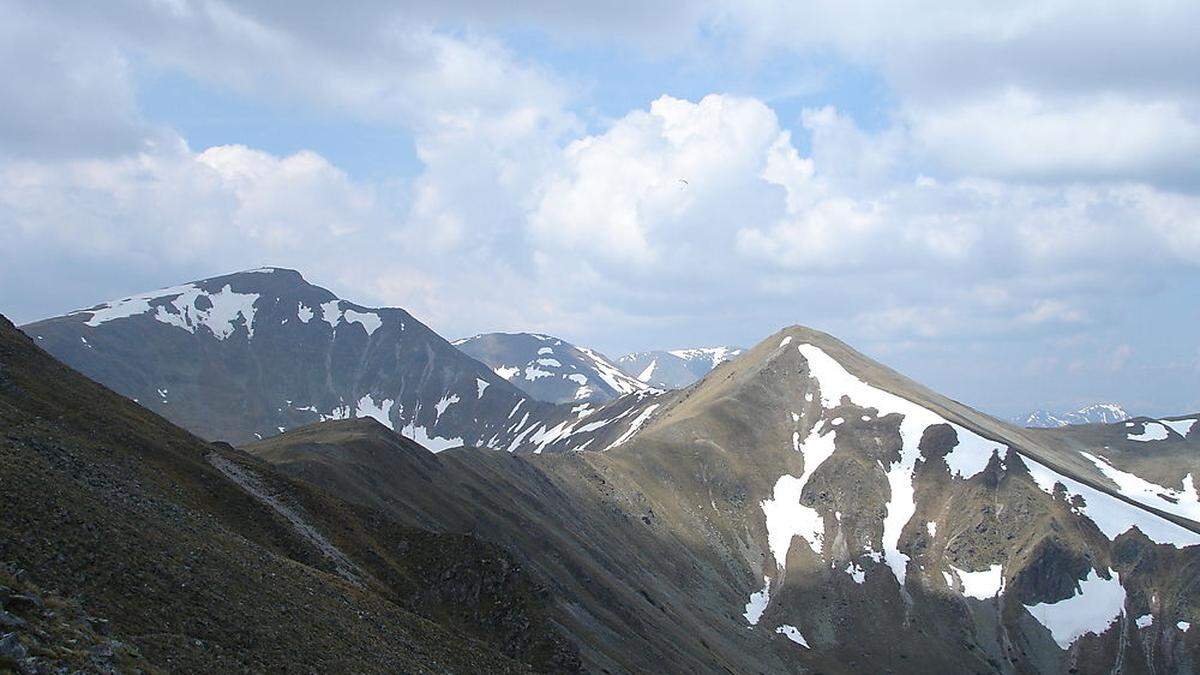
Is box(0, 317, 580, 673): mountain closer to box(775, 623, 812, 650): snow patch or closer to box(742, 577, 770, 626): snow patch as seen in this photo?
box(742, 577, 770, 626): snow patch

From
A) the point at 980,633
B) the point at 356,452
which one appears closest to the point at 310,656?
the point at 356,452

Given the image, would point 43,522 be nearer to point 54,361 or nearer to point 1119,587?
point 54,361

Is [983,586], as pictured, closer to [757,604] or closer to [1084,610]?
[1084,610]

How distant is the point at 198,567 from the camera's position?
3894 centimetres

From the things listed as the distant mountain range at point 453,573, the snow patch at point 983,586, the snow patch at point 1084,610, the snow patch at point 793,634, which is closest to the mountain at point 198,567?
the distant mountain range at point 453,573

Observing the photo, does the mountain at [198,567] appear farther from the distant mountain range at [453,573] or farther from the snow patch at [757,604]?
the snow patch at [757,604]

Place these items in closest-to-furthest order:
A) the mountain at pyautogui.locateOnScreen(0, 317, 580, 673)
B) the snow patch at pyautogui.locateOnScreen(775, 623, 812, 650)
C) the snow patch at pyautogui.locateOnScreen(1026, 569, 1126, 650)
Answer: the mountain at pyautogui.locateOnScreen(0, 317, 580, 673) → the snow patch at pyautogui.locateOnScreen(775, 623, 812, 650) → the snow patch at pyautogui.locateOnScreen(1026, 569, 1126, 650)

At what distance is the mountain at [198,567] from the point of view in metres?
28.9

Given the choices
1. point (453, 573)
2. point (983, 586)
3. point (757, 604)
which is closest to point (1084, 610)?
point (983, 586)

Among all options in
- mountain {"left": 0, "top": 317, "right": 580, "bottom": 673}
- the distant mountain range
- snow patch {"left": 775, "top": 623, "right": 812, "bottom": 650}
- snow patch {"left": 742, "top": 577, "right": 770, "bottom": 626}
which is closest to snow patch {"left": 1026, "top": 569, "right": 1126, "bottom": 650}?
the distant mountain range

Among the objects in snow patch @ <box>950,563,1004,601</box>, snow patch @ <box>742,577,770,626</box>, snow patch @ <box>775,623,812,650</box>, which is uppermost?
snow patch @ <box>950,563,1004,601</box>

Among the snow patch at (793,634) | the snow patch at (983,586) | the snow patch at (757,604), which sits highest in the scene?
the snow patch at (983,586)

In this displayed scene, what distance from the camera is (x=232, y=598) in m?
37.6

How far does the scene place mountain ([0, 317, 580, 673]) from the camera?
1138 inches
